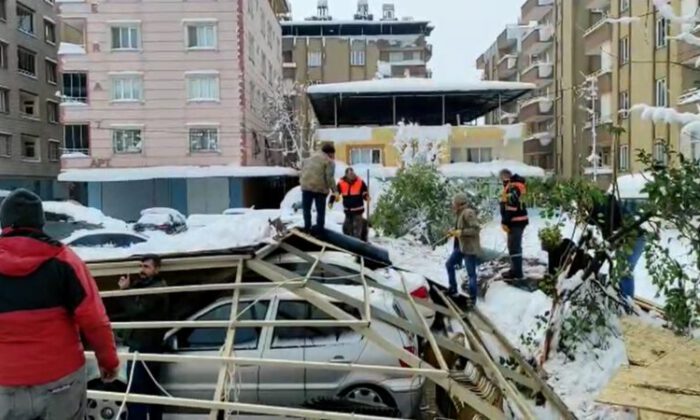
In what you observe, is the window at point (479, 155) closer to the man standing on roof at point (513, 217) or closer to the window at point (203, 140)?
the window at point (203, 140)

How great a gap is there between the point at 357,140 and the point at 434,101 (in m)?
5.32

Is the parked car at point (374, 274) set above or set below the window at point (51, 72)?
below

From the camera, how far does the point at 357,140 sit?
3112 centimetres

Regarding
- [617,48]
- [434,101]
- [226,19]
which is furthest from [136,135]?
[617,48]

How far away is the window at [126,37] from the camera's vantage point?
Answer: 36.0m

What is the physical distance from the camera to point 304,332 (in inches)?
261

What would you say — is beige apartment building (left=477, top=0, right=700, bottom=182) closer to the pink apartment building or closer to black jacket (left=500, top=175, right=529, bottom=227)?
black jacket (left=500, top=175, right=529, bottom=227)

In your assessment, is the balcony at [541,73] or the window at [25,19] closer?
the window at [25,19]

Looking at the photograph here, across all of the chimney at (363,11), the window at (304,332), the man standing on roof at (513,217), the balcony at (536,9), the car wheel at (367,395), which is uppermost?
the chimney at (363,11)

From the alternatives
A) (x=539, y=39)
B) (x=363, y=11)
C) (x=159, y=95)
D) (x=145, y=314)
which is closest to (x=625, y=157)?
(x=539, y=39)

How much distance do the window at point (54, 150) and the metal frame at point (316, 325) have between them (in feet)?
132

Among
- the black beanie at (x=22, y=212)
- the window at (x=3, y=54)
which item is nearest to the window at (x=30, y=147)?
the window at (x=3, y=54)

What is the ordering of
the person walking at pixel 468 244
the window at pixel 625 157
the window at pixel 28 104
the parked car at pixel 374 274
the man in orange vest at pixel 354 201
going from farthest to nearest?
the window at pixel 28 104 → the window at pixel 625 157 → the man in orange vest at pixel 354 201 → the person walking at pixel 468 244 → the parked car at pixel 374 274

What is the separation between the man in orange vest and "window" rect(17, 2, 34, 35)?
3455cm
